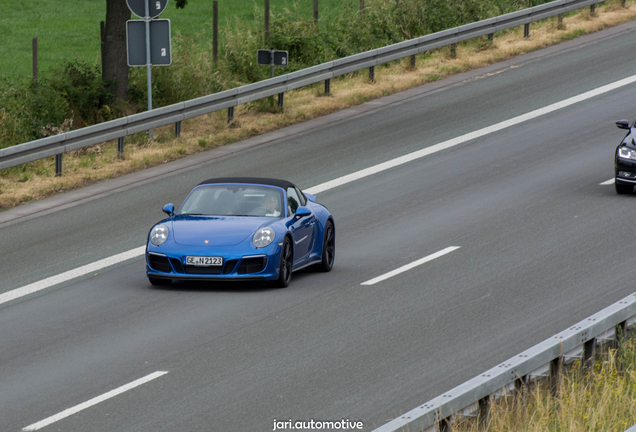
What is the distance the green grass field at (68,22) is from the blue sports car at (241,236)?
16490 millimetres

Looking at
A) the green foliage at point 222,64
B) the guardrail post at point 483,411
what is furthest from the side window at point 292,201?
the green foliage at point 222,64

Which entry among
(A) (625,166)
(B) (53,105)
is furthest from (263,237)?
(B) (53,105)

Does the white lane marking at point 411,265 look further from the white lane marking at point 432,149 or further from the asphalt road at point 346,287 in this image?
the white lane marking at point 432,149

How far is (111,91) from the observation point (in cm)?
2269

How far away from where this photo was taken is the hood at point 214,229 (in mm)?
12531

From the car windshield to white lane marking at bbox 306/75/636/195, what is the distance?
4.50 meters

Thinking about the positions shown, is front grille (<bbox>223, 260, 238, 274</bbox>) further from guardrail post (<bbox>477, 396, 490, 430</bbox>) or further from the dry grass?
the dry grass

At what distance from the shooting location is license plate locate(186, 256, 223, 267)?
1235 centimetres

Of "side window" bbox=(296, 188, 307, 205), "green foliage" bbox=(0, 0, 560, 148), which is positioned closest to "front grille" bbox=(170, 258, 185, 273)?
"side window" bbox=(296, 188, 307, 205)

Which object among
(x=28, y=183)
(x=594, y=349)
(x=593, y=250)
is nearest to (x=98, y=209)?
(x=28, y=183)

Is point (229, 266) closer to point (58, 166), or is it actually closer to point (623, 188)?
point (58, 166)

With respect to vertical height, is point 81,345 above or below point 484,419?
below

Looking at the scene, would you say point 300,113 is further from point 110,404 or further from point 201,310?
point 110,404

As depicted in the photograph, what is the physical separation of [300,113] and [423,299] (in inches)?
469
